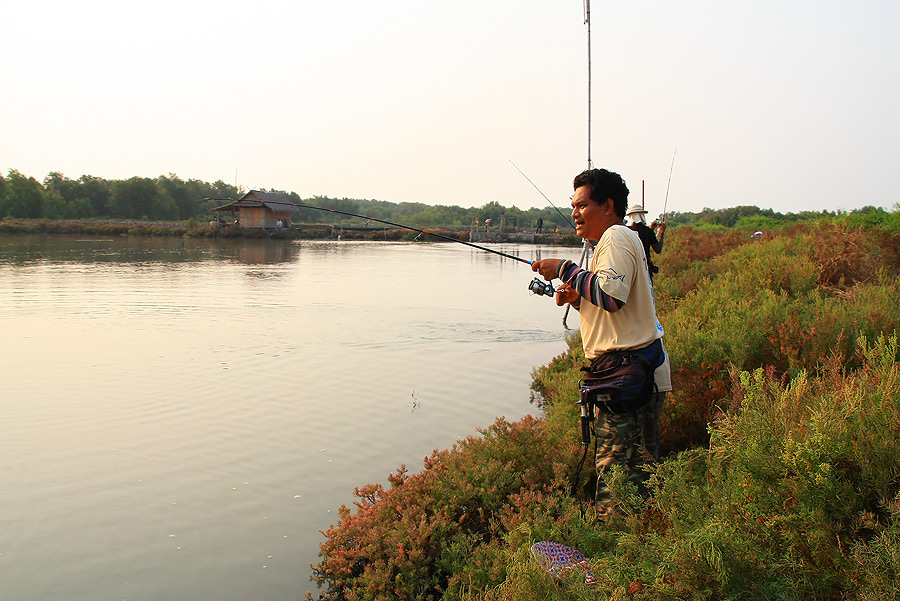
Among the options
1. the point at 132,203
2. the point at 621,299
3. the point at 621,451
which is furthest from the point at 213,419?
the point at 132,203

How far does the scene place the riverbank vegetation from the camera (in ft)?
7.81

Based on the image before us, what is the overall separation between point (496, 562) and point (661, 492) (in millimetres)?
1065

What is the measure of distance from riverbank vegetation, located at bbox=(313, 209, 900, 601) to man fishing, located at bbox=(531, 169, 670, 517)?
281mm

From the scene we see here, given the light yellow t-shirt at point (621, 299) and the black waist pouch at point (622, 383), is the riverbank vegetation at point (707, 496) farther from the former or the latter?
the light yellow t-shirt at point (621, 299)

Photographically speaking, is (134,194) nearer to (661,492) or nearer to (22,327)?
(22,327)

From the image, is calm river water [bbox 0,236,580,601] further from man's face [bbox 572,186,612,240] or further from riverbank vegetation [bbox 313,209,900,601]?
man's face [bbox 572,186,612,240]

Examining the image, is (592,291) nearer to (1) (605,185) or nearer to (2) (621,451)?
(1) (605,185)

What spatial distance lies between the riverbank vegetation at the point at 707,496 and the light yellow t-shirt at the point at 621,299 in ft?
2.01

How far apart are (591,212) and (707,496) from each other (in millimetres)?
1687

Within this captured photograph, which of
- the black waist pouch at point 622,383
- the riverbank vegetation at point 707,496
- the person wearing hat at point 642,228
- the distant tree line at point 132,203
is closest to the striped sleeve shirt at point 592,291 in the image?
the black waist pouch at point 622,383

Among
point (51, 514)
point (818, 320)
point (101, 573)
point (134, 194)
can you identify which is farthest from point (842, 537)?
point (134, 194)

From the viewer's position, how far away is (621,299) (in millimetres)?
3521

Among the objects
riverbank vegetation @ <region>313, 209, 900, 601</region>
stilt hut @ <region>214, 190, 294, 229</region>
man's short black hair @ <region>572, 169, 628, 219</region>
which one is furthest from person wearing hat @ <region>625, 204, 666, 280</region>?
stilt hut @ <region>214, 190, 294, 229</region>

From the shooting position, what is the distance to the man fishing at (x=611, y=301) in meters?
3.56
